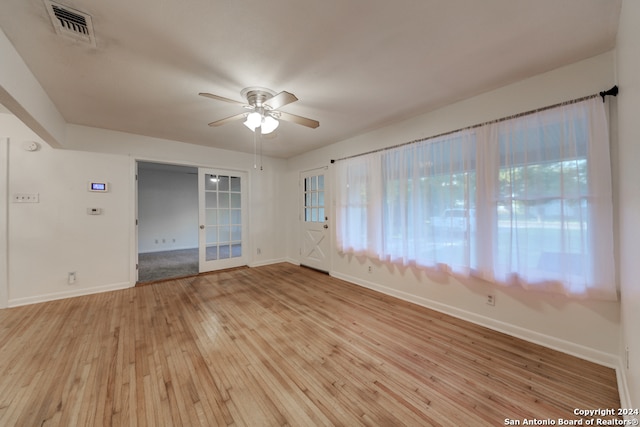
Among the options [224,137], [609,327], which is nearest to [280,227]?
[224,137]

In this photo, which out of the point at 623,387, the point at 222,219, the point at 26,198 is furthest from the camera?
the point at 222,219

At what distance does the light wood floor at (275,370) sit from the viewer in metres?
1.51

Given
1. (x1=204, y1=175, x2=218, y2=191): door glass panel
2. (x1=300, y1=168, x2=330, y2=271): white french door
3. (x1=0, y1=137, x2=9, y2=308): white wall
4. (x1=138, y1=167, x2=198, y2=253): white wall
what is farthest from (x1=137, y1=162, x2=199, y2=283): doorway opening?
(x1=300, y1=168, x2=330, y2=271): white french door

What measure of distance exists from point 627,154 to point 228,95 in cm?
334

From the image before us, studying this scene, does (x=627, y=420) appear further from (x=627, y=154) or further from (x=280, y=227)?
(x=280, y=227)

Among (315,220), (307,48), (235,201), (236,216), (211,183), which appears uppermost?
(307,48)

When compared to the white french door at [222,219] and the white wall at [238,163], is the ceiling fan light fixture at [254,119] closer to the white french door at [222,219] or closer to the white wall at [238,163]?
the white wall at [238,163]

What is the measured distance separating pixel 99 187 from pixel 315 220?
3.73 metres

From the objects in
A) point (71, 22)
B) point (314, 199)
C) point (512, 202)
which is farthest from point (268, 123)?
point (314, 199)

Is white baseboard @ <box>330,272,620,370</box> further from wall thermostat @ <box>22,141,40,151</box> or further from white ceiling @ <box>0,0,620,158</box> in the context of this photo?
wall thermostat @ <box>22,141,40,151</box>

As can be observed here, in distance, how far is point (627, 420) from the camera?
54.5 inches

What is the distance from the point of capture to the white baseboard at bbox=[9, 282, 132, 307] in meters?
3.21

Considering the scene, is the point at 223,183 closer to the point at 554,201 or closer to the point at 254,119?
the point at 254,119

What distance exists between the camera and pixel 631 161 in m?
1.39
